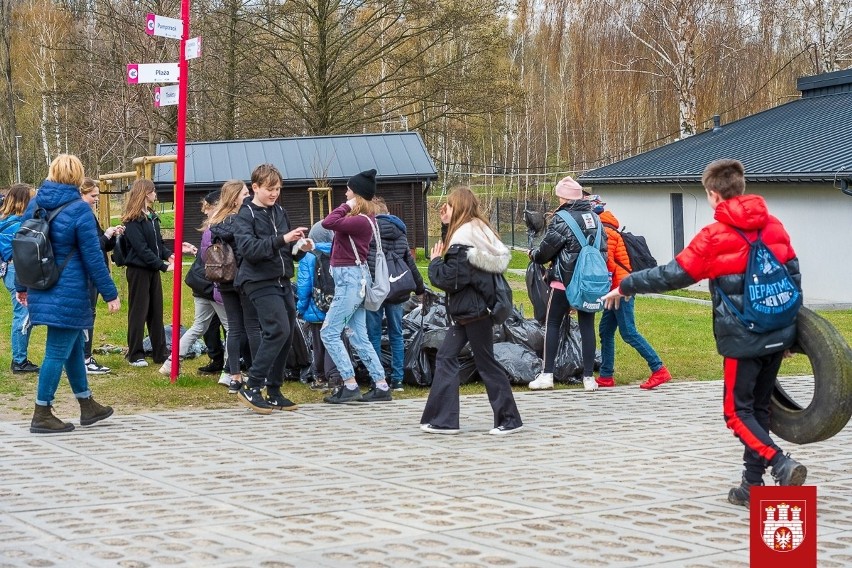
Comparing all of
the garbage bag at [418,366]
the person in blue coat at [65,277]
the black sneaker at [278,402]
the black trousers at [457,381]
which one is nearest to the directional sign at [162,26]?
the person in blue coat at [65,277]

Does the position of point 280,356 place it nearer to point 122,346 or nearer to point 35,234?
point 35,234

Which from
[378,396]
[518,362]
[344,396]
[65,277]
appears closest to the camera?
[65,277]

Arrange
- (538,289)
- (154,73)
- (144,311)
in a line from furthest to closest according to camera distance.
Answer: (538,289) < (144,311) < (154,73)

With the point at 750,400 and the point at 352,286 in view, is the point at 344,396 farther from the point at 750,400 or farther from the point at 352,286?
the point at 750,400

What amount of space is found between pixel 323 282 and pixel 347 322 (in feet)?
1.64

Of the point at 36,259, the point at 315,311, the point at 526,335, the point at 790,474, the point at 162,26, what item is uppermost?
the point at 162,26

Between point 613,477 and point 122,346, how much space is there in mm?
7866

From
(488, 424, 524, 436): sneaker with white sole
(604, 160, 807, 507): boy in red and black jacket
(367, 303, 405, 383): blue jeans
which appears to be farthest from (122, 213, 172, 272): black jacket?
(604, 160, 807, 507): boy in red and black jacket

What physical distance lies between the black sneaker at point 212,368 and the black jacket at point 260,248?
2311mm

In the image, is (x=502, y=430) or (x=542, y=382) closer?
(x=502, y=430)

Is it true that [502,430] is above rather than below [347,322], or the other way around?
below

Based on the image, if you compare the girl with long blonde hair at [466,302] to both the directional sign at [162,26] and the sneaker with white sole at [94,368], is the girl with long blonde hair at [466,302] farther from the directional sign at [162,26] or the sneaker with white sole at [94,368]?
the sneaker with white sole at [94,368]

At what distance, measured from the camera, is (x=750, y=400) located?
622 cm

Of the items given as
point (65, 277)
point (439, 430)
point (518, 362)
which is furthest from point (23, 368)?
point (439, 430)
